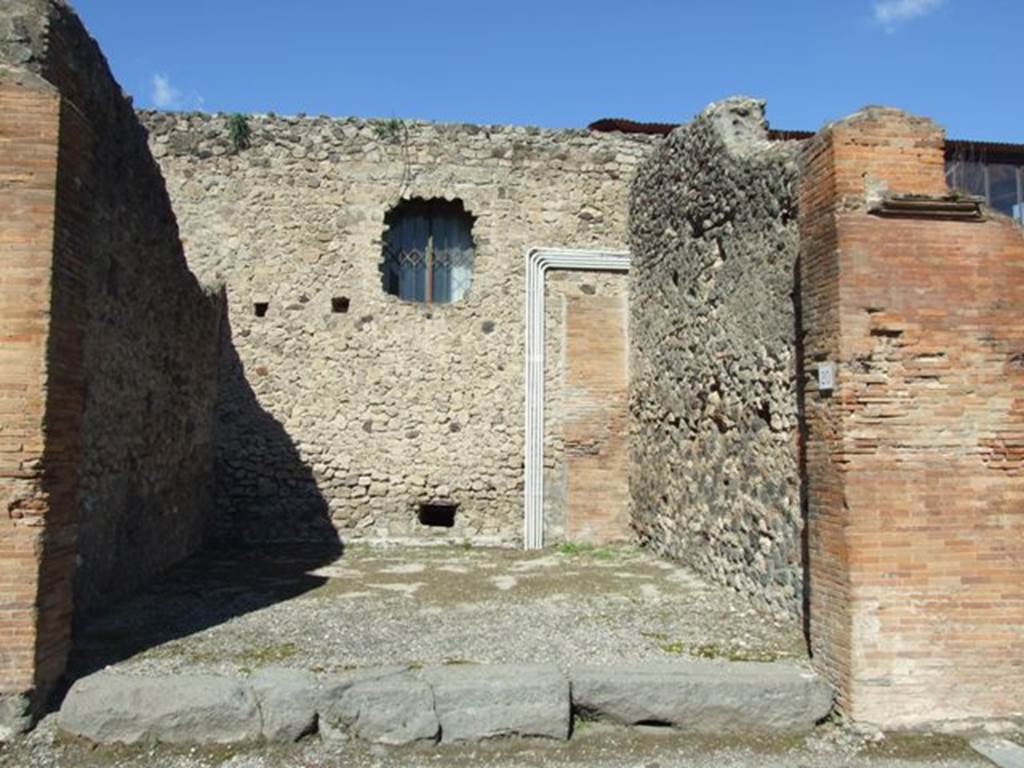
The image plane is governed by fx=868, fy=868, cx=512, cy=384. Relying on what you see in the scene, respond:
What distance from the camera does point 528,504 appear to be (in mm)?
10641

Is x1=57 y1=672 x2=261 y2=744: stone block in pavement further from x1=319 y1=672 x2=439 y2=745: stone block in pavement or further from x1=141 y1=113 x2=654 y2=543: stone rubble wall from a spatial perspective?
x1=141 y1=113 x2=654 y2=543: stone rubble wall

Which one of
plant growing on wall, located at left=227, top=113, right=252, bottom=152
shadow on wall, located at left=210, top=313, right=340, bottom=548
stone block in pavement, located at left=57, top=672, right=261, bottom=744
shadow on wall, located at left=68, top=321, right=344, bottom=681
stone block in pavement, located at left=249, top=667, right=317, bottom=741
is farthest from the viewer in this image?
plant growing on wall, located at left=227, top=113, right=252, bottom=152

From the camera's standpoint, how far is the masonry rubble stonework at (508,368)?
4.89 meters

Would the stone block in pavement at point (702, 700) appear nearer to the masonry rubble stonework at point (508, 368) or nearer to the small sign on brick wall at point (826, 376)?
the masonry rubble stonework at point (508, 368)

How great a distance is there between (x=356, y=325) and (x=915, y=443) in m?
7.24

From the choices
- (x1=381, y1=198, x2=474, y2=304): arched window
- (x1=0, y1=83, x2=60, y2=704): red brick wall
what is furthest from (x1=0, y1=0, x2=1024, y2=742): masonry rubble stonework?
(x1=381, y1=198, x2=474, y2=304): arched window

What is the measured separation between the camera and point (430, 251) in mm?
11281

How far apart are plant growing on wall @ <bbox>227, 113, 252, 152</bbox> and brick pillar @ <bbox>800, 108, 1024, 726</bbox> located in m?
7.83

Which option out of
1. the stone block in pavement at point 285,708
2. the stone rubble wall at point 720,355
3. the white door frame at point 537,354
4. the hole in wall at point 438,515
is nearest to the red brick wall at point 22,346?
the stone block in pavement at point 285,708

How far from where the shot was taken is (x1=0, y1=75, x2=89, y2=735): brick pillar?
15.2ft

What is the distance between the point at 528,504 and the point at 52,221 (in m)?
6.83

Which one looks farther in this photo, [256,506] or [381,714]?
[256,506]

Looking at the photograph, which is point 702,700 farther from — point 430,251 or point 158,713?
point 430,251

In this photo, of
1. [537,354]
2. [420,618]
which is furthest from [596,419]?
[420,618]
